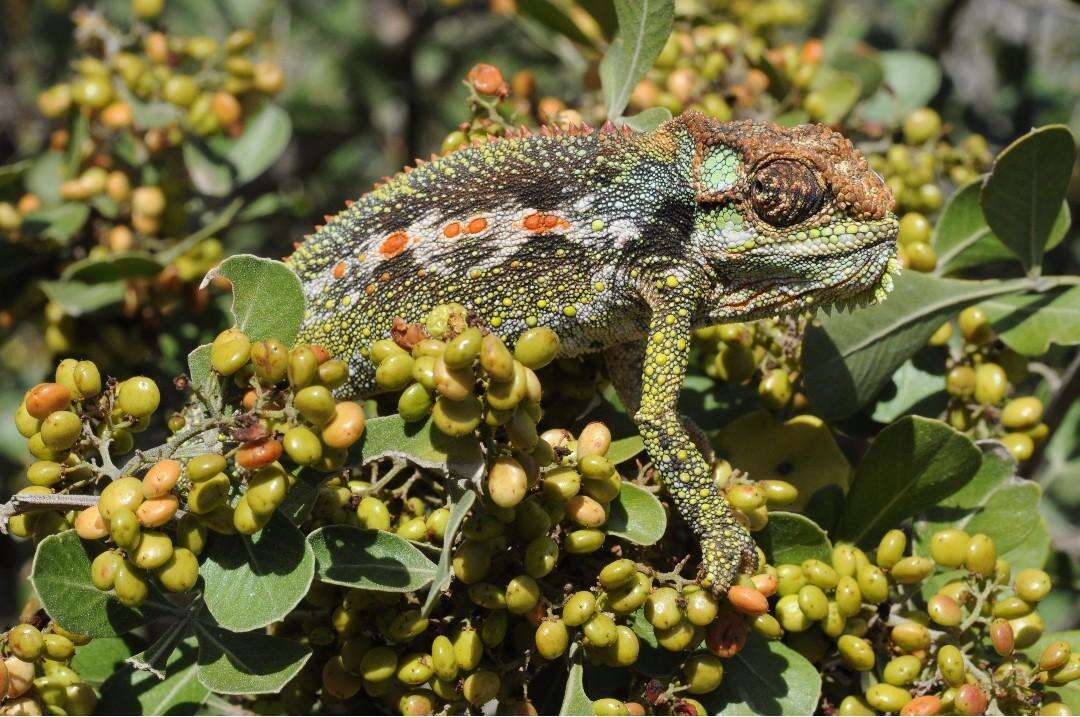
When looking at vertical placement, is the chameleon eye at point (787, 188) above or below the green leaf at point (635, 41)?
below

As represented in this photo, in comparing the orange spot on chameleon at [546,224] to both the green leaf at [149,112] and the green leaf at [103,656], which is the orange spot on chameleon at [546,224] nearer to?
the green leaf at [103,656]

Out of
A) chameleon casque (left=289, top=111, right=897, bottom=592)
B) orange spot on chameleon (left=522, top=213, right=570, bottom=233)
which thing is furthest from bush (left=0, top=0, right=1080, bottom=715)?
orange spot on chameleon (left=522, top=213, right=570, bottom=233)

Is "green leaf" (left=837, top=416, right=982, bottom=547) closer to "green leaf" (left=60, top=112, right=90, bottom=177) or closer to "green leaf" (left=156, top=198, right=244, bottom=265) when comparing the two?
"green leaf" (left=156, top=198, right=244, bottom=265)

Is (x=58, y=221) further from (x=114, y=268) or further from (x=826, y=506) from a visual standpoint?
(x=826, y=506)

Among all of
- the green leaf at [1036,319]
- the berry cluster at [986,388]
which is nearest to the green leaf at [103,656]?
the berry cluster at [986,388]

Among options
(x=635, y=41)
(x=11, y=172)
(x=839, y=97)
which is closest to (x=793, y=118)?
(x=839, y=97)

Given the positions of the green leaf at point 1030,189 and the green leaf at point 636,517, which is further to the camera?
the green leaf at point 1030,189
